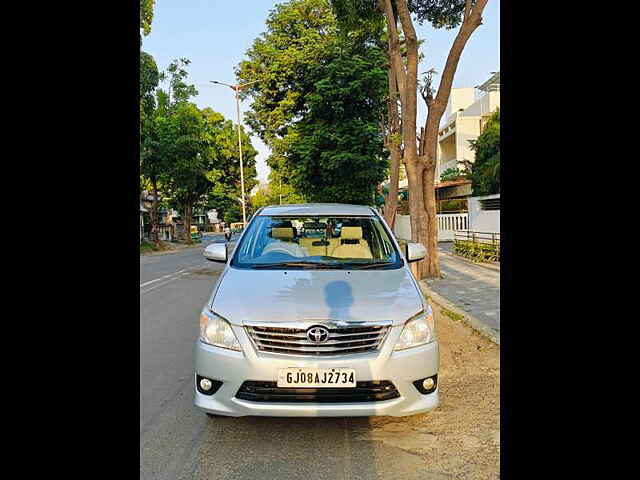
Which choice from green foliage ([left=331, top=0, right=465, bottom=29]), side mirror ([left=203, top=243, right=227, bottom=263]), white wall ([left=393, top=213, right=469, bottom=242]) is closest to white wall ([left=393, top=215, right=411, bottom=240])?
white wall ([left=393, top=213, right=469, bottom=242])

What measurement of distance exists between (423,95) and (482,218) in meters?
7.77

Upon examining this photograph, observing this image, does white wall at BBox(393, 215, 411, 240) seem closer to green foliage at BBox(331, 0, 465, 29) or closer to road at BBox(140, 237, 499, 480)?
green foliage at BBox(331, 0, 465, 29)

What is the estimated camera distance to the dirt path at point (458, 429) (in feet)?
10.2

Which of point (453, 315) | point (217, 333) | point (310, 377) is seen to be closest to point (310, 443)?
point (310, 377)

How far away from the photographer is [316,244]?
4703mm

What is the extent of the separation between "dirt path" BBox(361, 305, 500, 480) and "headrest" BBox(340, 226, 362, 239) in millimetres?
1561

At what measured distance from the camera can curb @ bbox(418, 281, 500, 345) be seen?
648 cm

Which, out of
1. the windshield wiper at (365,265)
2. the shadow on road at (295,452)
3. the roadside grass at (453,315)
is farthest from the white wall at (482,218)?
the shadow on road at (295,452)

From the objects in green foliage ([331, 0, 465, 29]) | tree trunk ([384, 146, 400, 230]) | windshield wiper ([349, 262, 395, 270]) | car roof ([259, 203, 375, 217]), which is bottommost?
windshield wiper ([349, 262, 395, 270])

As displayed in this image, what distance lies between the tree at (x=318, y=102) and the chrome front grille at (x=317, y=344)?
1499 centimetres

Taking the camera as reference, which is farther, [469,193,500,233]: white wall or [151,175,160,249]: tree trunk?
[151,175,160,249]: tree trunk

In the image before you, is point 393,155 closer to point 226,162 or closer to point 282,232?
point 282,232
